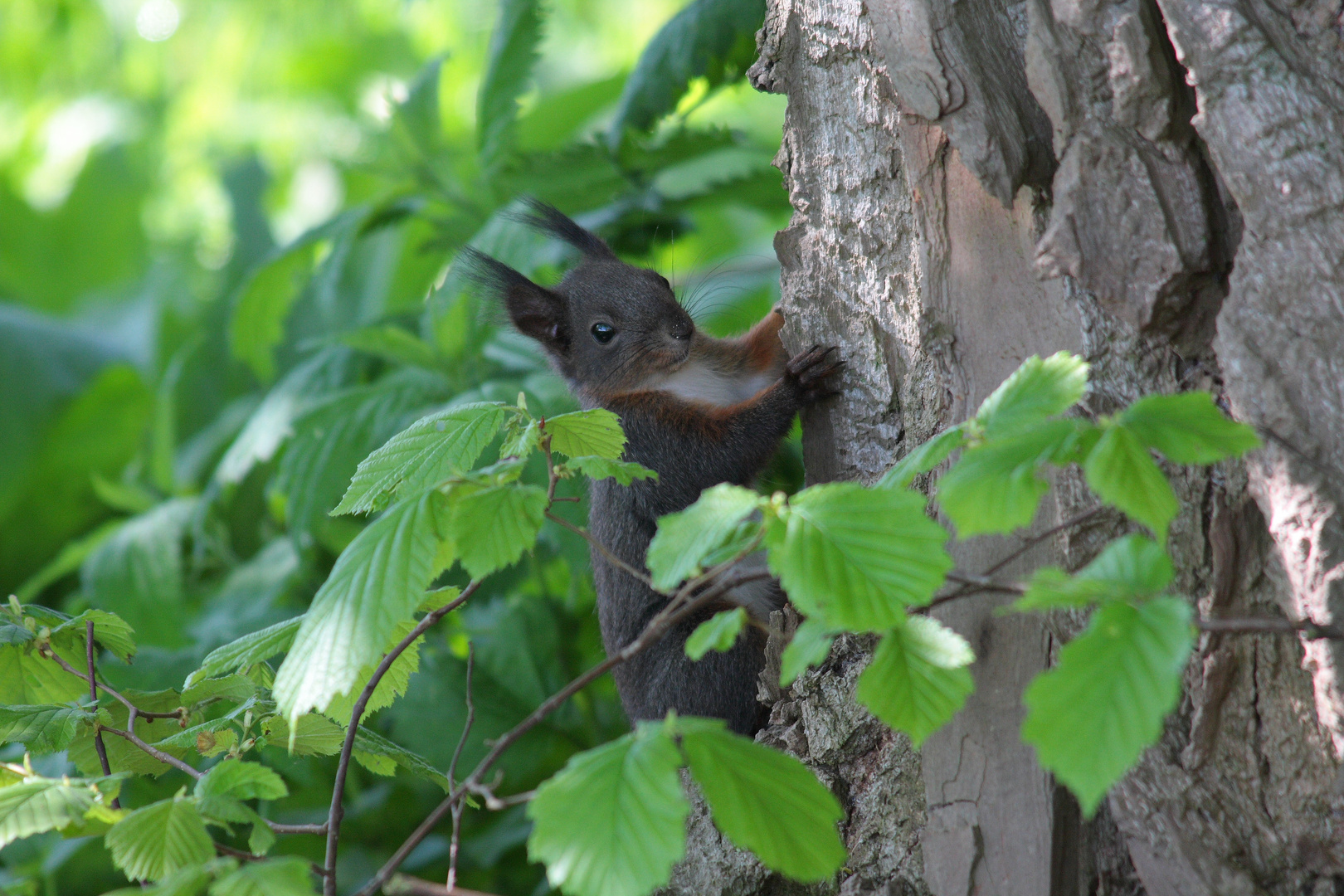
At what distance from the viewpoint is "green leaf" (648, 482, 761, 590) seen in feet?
3.48

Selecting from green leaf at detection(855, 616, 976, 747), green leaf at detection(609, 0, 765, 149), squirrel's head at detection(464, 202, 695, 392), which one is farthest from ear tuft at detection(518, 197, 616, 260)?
green leaf at detection(855, 616, 976, 747)

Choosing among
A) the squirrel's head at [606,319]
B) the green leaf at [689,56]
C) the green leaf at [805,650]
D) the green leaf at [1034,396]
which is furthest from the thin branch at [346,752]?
the green leaf at [689,56]

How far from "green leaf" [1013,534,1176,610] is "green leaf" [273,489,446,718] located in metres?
0.64

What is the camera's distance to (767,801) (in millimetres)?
1130

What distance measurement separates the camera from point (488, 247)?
2.81 m

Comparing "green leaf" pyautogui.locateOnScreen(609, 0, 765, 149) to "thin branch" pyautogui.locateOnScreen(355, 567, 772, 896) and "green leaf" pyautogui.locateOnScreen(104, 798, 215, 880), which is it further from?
"green leaf" pyautogui.locateOnScreen(104, 798, 215, 880)

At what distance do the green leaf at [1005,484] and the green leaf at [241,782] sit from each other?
0.84m

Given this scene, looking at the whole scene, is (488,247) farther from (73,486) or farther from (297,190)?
(297,190)

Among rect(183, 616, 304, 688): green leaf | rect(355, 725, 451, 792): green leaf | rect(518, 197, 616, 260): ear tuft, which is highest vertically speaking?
rect(518, 197, 616, 260): ear tuft

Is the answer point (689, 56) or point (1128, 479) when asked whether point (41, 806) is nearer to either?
point (1128, 479)

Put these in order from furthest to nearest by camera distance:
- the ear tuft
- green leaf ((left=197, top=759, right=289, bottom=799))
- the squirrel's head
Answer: the squirrel's head → the ear tuft → green leaf ((left=197, top=759, right=289, bottom=799))

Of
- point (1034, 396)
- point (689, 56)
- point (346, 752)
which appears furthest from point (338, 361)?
point (1034, 396)

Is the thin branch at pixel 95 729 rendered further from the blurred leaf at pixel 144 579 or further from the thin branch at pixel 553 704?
the blurred leaf at pixel 144 579

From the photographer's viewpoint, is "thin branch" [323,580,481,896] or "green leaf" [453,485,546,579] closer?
"green leaf" [453,485,546,579]
